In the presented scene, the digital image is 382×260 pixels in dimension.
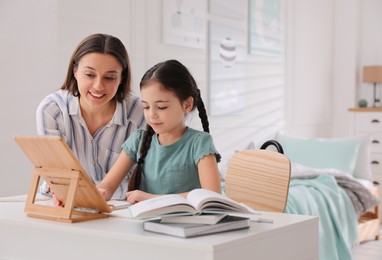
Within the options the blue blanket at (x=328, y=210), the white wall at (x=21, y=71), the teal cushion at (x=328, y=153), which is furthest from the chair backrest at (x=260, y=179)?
the teal cushion at (x=328, y=153)

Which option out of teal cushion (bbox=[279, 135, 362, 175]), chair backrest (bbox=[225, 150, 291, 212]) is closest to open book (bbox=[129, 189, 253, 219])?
chair backrest (bbox=[225, 150, 291, 212])

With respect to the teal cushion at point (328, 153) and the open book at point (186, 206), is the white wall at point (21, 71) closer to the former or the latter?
the open book at point (186, 206)

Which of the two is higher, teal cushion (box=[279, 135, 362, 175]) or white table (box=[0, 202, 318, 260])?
white table (box=[0, 202, 318, 260])

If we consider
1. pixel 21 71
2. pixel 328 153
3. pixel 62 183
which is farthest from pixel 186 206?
pixel 328 153

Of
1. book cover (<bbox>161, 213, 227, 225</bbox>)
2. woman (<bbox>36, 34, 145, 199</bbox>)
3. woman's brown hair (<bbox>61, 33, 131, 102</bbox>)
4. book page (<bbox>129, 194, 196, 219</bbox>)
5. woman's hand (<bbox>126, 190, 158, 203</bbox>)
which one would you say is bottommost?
woman's hand (<bbox>126, 190, 158, 203</bbox>)

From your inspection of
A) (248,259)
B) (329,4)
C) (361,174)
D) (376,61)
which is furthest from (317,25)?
(248,259)

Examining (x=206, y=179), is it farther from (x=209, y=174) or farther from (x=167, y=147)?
(x=167, y=147)

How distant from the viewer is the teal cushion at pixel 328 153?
5.54 metres

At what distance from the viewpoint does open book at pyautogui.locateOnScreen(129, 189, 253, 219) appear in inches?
61.6

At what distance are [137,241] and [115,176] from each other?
71 centimetres

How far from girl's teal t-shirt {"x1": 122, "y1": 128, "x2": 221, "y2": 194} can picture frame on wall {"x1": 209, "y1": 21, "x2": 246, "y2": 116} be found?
288 cm

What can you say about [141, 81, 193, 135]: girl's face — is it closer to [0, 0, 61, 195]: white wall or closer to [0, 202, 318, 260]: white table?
[0, 202, 318, 260]: white table

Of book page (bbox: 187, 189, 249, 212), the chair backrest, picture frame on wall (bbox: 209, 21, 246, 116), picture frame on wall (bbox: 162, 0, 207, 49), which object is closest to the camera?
book page (bbox: 187, 189, 249, 212)

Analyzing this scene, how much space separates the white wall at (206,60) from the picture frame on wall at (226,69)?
6 centimetres
